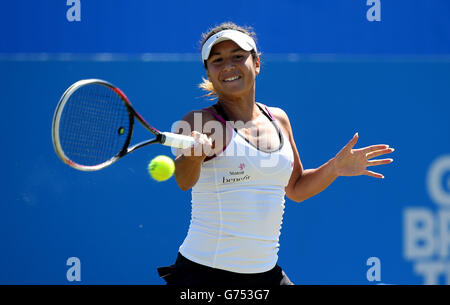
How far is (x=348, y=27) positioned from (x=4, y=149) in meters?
2.06

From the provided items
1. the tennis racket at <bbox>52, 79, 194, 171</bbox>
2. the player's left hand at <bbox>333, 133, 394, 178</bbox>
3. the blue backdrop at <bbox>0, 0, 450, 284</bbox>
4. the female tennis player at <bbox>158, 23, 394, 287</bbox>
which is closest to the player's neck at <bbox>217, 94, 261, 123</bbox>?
the female tennis player at <bbox>158, 23, 394, 287</bbox>

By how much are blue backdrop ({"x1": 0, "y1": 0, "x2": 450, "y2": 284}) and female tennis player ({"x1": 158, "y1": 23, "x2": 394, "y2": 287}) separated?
45.8 inches

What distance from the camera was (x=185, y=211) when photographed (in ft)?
11.2

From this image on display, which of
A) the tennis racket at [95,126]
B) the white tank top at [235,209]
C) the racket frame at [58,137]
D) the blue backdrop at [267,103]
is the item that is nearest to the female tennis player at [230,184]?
the white tank top at [235,209]

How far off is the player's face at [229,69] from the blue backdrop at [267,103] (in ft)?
3.77

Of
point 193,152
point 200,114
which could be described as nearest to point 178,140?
point 193,152

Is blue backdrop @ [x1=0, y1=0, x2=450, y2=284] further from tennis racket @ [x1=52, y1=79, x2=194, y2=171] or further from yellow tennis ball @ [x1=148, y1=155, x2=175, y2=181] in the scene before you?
yellow tennis ball @ [x1=148, y1=155, x2=175, y2=181]

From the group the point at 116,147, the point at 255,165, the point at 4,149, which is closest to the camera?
the point at 255,165

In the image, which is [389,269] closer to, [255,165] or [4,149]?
[255,165]

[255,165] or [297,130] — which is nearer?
[255,165]

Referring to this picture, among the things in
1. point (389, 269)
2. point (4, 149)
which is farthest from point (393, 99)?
point (4, 149)

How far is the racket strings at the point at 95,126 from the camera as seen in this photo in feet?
7.48

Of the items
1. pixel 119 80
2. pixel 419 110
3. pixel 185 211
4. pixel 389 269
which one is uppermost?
pixel 119 80

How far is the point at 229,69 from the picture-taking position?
7.49 ft
